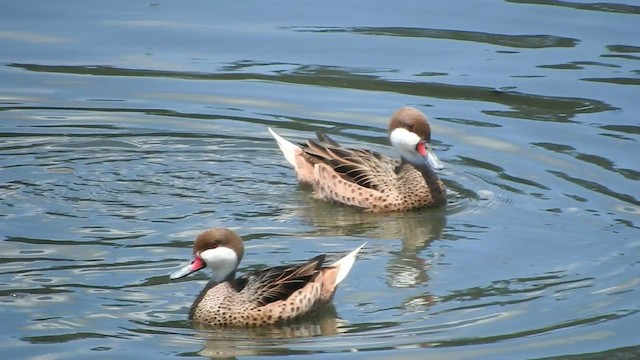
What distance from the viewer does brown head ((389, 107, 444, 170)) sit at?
14695 mm

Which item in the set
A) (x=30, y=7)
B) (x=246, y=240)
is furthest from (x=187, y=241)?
(x=30, y=7)

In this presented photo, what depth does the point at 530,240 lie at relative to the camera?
13.4 m

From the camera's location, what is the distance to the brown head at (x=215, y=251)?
1166cm

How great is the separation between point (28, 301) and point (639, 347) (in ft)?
13.9

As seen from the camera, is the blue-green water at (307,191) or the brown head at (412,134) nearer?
the blue-green water at (307,191)

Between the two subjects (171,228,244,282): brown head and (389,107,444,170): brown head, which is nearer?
(171,228,244,282): brown head

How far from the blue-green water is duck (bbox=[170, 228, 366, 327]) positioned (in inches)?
6.0

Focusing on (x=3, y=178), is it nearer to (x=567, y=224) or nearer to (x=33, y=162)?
(x=33, y=162)

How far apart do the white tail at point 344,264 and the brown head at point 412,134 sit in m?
2.74

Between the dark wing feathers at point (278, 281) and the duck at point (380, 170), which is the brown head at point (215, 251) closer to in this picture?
the dark wing feathers at point (278, 281)

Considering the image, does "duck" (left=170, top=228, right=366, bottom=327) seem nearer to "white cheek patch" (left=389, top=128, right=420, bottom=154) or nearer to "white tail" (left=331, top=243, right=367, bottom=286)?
"white tail" (left=331, top=243, right=367, bottom=286)

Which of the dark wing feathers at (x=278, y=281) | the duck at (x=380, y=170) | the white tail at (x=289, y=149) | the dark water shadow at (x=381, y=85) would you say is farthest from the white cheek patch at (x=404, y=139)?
the dark wing feathers at (x=278, y=281)

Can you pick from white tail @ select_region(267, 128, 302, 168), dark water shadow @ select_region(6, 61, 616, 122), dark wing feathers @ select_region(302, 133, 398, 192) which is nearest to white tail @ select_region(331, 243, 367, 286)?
dark wing feathers @ select_region(302, 133, 398, 192)

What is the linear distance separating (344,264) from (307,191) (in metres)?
3.04
